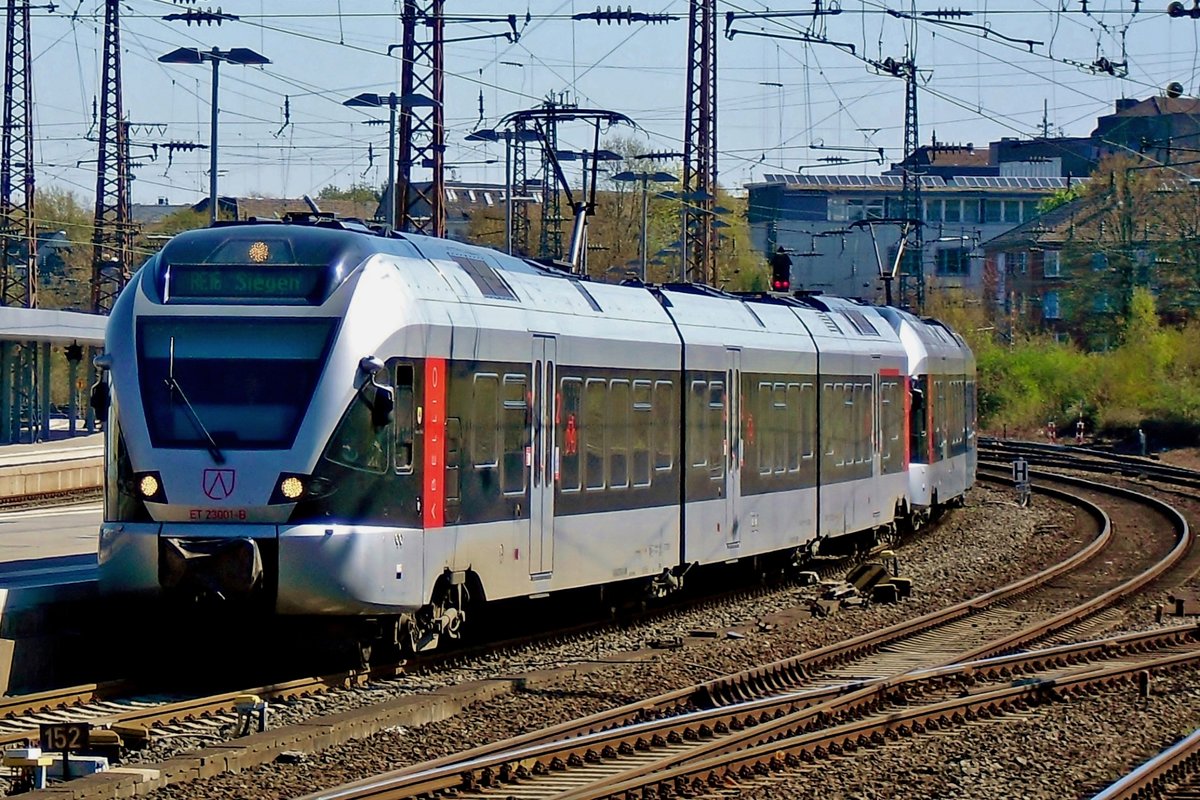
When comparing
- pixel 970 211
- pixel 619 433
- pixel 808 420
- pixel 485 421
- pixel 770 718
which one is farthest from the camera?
pixel 970 211

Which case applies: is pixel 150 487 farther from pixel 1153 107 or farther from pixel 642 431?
pixel 1153 107

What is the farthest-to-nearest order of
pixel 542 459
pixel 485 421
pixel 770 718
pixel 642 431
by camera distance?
pixel 642 431
pixel 542 459
pixel 485 421
pixel 770 718

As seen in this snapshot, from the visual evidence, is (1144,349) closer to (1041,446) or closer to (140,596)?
(1041,446)

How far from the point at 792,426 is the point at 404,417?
966 cm

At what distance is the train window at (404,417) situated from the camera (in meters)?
13.3

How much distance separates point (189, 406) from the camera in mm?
12883

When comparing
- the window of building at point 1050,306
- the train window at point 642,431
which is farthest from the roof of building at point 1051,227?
the train window at point 642,431

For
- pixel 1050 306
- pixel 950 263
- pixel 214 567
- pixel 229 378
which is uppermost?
pixel 950 263

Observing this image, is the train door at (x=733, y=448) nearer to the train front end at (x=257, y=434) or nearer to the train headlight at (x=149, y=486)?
the train front end at (x=257, y=434)

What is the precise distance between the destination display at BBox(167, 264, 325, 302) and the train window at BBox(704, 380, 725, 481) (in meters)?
7.01

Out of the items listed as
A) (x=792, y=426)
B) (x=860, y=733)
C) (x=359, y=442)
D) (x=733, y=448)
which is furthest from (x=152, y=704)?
(x=792, y=426)

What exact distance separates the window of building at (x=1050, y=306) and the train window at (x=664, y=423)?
75.4 meters

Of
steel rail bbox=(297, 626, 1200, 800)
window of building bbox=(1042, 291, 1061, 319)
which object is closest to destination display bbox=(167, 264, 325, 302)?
steel rail bbox=(297, 626, 1200, 800)

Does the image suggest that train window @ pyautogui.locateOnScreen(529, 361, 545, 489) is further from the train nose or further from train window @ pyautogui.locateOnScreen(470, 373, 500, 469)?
the train nose
